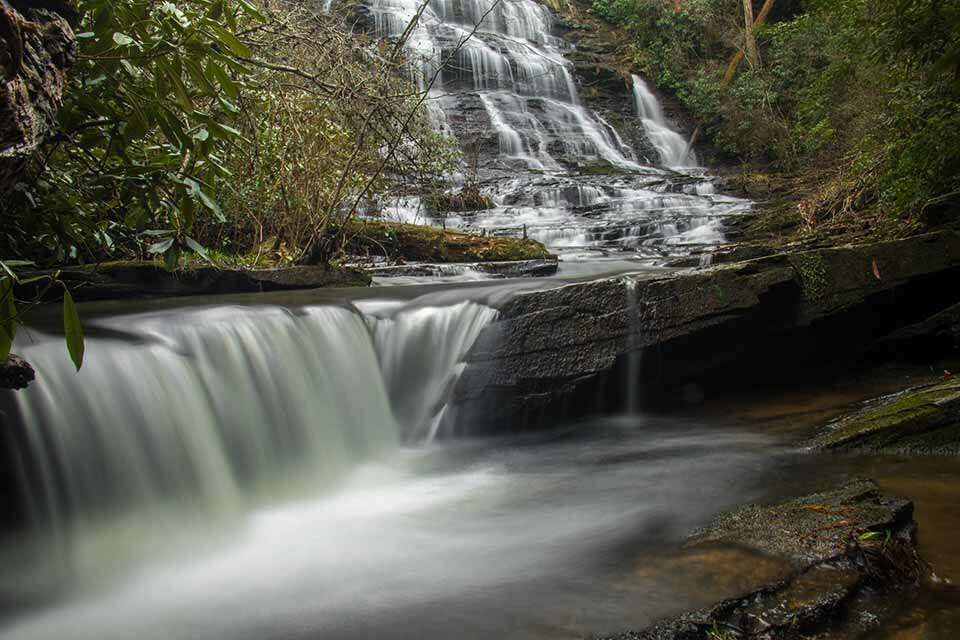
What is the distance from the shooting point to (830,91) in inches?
561

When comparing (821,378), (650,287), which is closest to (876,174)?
(821,378)

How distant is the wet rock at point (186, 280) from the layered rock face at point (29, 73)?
12.1 ft

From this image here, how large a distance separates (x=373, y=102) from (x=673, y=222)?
8.00 m

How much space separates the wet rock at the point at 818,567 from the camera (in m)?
2.56

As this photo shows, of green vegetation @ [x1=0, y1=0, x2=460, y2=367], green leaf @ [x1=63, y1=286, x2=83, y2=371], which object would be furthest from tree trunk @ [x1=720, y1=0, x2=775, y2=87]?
green leaf @ [x1=63, y1=286, x2=83, y2=371]

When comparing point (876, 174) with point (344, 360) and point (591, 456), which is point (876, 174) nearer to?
point (591, 456)

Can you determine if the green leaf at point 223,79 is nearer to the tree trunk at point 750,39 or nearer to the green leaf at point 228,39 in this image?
the green leaf at point 228,39

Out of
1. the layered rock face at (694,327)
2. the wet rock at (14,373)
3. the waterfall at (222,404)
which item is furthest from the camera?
the layered rock face at (694,327)

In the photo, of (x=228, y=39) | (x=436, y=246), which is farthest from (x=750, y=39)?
(x=228, y=39)

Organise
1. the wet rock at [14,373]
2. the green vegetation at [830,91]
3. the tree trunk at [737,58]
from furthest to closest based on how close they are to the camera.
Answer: the tree trunk at [737,58] < the green vegetation at [830,91] < the wet rock at [14,373]

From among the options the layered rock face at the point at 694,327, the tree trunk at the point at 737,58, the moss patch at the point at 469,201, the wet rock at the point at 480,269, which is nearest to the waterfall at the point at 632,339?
the layered rock face at the point at 694,327

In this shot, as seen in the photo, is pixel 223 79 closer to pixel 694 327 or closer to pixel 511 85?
pixel 694 327

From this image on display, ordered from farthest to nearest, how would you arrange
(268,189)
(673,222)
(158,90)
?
(673,222)
(268,189)
(158,90)

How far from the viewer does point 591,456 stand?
5.25 meters
